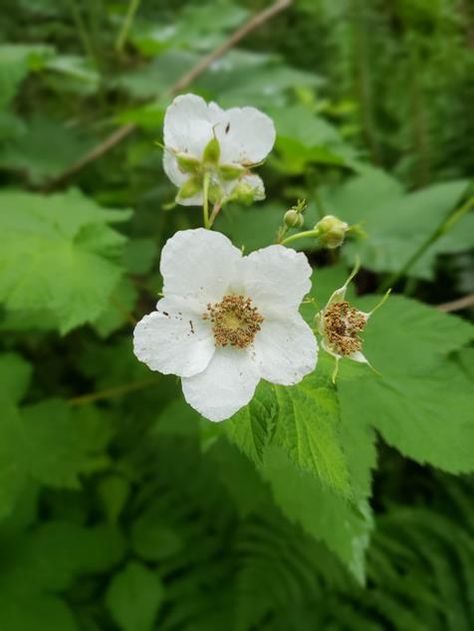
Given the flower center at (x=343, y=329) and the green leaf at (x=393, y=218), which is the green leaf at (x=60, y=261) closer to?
the flower center at (x=343, y=329)

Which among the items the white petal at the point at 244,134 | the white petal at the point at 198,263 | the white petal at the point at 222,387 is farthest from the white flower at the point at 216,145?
the white petal at the point at 222,387

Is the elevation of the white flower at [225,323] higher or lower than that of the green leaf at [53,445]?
higher

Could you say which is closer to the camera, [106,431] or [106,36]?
[106,431]

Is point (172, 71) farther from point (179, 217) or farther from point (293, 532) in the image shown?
point (293, 532)

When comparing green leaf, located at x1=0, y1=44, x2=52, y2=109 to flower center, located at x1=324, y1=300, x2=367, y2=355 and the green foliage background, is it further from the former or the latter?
flower center, located at x1=324, y1=300, x2=367, y2=355

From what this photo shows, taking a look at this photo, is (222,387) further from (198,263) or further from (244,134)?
(244,134)

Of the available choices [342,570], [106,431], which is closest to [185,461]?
[106,431]
